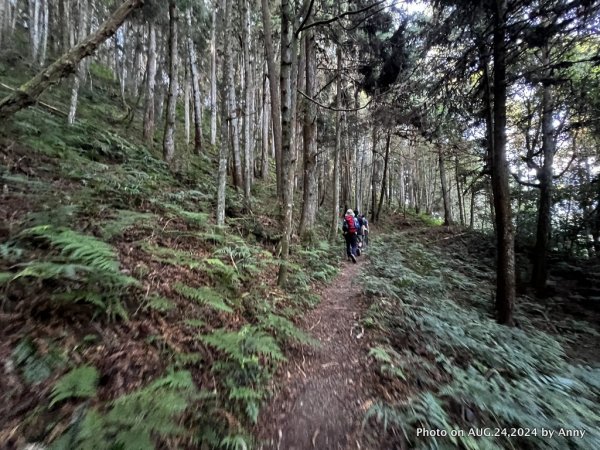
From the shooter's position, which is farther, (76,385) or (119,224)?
(119,224)

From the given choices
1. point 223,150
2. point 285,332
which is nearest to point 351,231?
point 223,150

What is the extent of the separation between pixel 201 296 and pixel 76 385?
5.57ft

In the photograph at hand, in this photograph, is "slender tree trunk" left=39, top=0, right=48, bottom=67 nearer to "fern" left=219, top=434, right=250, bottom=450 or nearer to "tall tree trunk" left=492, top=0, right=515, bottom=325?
"tall tree trunk" left=492, top=0, right=515, bottom=325

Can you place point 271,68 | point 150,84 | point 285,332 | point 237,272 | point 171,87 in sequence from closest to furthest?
point 285,332
point 237,272
point 271,68
point 171,87
point 150,84

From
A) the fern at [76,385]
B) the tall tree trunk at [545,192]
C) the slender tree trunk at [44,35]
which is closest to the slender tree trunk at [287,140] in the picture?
the fern at [76,385]

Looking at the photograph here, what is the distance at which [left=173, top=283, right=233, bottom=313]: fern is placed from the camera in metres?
3.76

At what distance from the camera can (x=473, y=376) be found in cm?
389

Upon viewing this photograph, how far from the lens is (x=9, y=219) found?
3.74 metres

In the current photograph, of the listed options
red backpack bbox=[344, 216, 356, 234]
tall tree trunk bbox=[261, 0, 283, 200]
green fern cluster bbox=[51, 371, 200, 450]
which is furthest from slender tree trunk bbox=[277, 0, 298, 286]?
red backpack bbox=[344, 216, 356, 234]

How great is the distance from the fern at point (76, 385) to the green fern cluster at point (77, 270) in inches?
29.3

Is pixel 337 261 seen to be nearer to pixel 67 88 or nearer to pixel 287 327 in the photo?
pixel 287 327

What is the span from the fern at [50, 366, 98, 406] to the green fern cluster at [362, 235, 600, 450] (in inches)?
93.8

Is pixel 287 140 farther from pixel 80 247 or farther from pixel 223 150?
pixel 80 247

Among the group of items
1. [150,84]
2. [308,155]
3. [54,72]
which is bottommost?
[54,72]
